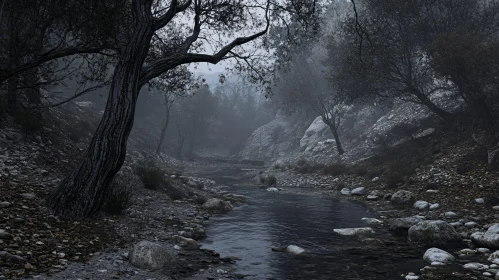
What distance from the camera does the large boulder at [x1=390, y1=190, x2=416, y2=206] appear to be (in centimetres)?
1548

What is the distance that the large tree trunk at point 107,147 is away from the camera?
8195 mm

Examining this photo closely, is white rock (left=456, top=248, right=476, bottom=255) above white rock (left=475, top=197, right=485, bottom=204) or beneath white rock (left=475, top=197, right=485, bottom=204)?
beneath

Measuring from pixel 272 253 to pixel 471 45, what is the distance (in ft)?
51.2

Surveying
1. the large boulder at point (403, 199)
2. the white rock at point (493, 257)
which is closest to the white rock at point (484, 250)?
the white rock at point (493, 257)

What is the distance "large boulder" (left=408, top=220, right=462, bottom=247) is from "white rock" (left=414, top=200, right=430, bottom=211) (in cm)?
468

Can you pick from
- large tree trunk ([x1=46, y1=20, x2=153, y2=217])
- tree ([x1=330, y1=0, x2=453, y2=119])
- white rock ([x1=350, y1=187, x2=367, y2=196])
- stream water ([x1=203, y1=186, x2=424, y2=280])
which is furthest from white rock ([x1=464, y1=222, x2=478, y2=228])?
tree ([x1=330, y1=0, x2=453, y2=119])

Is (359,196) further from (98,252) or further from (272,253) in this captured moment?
(98,252)

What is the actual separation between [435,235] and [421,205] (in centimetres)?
538

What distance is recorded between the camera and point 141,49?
8.66 metres

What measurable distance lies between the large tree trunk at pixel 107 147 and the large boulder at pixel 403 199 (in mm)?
12483

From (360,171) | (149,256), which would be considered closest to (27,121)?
(149,256)

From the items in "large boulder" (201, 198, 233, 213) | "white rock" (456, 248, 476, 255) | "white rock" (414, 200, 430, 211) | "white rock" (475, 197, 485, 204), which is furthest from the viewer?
"large boulder" (201, 198, 233, 213)

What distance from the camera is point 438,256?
25.8 feet

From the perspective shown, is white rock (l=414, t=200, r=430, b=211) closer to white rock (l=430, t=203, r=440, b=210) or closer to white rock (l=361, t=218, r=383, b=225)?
white rock (l=430, t=203, r=440, b=210)
